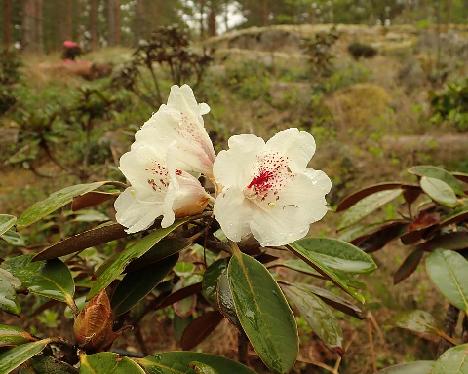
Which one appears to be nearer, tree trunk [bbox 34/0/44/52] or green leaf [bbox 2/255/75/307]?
green leaf [bbox 2/255/75/307]

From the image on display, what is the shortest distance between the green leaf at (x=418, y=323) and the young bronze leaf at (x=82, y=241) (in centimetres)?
61

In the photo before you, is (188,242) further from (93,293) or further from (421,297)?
(421,297)

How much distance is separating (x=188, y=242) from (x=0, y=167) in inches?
191

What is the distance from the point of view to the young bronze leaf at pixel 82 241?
65 cm

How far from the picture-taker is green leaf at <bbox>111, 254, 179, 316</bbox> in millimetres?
662

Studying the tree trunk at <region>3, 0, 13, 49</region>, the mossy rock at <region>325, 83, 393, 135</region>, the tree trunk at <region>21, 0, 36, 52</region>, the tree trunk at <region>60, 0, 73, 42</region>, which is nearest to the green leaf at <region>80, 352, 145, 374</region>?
the mossy rock at <region>325, 83, 393, 135</region>

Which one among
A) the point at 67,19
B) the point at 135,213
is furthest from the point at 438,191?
the point at 67,19

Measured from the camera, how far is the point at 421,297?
7.56 feet

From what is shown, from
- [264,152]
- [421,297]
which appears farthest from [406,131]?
[264,152]

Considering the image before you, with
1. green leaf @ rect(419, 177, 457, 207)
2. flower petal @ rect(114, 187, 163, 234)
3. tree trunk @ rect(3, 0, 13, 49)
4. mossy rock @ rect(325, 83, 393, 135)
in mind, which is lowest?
mossy rock @ rect(325, 83, 393, 135)

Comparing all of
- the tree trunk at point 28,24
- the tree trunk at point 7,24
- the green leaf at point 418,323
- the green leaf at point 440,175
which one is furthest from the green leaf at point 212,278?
the tree trunk at point 28,24

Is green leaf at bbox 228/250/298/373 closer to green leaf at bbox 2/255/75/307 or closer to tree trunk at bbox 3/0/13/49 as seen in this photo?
green leaf at bbox 2/255/75/307

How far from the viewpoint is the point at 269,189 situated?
26.0 inches

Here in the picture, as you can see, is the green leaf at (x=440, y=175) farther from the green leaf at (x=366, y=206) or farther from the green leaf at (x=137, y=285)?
the green leaf at (x=137, y=285)
